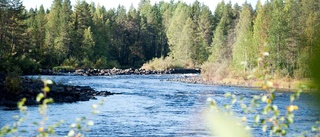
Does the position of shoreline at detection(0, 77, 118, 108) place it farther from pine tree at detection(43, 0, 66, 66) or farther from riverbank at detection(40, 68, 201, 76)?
pine tree at detection(43, 0, 66, 66)

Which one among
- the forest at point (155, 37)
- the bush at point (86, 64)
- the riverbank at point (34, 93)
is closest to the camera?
the riverbank at point (34, 93)

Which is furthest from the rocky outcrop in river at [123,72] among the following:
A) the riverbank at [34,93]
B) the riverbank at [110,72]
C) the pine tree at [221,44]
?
the riverbank at [34,93]

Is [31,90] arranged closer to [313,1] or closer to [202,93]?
[202,93]

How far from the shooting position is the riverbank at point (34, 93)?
26.9 metres

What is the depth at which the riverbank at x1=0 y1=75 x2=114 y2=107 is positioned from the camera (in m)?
26.9

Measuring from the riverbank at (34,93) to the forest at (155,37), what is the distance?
17.1 feet

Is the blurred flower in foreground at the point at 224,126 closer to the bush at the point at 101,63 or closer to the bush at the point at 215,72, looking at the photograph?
the bush at the point at 215,72

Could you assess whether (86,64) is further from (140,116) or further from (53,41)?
(140,116)

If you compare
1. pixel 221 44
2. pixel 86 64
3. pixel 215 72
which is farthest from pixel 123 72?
pixel 215 72

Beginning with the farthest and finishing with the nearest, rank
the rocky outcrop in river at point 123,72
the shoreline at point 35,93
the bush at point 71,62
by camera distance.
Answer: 1. the bush at point 71,62
2. the rocky outcrop in river at point 123,72
3. the shoreline at point 35,93

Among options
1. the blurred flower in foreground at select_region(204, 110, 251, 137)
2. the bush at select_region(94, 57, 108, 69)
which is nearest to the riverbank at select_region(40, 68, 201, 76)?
the bush at select_region(94, 57, 108, 69)

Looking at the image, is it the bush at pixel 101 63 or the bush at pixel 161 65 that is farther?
the bush at pixel 161 65

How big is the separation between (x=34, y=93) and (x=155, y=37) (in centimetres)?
6909

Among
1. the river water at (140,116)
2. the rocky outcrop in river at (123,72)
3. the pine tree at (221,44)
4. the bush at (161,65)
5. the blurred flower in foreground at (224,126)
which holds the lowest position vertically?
the river water at (140,116)
